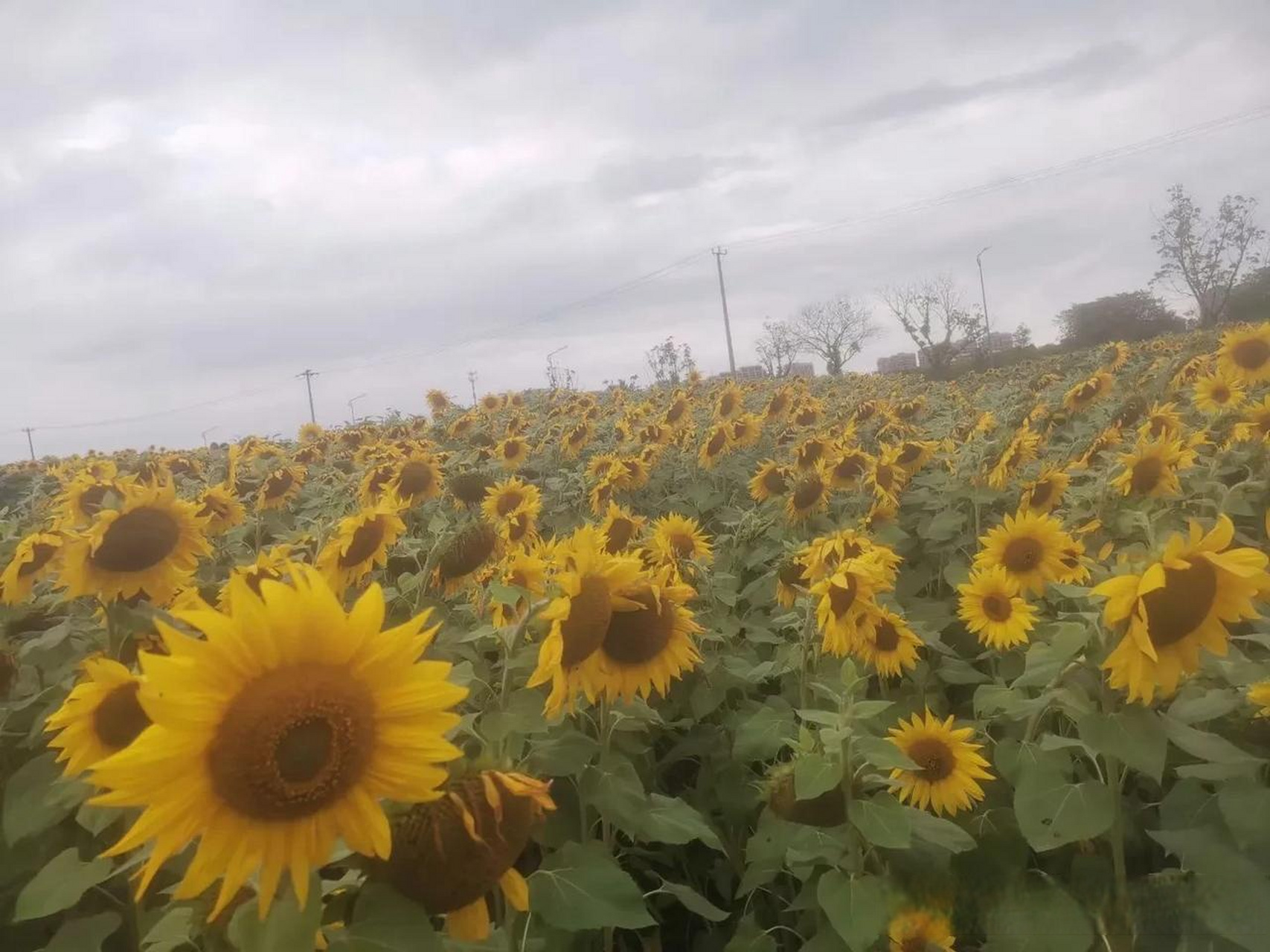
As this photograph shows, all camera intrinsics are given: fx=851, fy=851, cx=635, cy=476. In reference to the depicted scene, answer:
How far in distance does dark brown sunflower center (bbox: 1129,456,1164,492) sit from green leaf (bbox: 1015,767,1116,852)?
7.12 feet

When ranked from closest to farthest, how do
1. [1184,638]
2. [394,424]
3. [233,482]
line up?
[1184,638] → [233,482] → [394,424]

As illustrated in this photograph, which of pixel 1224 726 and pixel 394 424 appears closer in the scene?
pixel 1224 726

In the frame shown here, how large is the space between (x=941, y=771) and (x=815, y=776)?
715mm

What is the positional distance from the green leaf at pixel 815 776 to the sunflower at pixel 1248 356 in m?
5.39

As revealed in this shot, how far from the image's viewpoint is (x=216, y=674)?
116 cm

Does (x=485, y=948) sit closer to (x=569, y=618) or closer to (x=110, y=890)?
(x=569, y=618)

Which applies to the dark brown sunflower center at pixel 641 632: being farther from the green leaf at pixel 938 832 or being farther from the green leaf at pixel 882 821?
the green leaf at pixel 938 832

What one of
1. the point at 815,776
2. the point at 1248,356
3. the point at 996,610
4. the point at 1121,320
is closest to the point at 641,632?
the point at 815,776

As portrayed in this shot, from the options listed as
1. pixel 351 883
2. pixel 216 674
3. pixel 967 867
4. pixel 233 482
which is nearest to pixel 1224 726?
pixel 967 867

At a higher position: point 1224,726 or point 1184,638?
point 1184,638

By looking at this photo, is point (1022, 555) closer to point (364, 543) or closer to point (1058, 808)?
point (1058, 808)

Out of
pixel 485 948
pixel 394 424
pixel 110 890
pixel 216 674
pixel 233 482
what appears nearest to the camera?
pixel 216 674

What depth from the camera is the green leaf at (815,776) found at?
211cm

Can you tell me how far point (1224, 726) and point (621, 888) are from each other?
1659 mm
